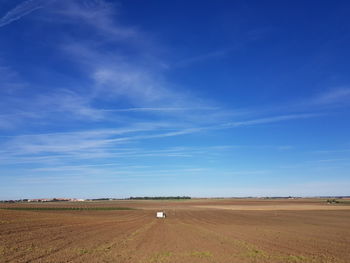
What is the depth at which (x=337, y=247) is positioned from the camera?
25688 millimetres

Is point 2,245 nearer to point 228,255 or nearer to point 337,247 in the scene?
point 228,255

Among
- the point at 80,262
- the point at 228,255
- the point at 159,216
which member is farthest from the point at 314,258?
the point at 159,216

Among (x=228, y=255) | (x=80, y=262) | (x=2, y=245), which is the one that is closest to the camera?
(x=80, y=262)

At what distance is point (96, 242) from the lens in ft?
89.5

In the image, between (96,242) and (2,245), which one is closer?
(2,245)

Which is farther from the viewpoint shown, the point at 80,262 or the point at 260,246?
the point at 260,246

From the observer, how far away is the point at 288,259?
20.1m

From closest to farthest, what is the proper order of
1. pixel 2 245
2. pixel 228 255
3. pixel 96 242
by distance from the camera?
pixel 228 255 < pixel 2 245 < pixel 96 242

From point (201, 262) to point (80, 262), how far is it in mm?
6192

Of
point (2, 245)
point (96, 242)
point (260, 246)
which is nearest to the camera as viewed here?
point (2, 245)

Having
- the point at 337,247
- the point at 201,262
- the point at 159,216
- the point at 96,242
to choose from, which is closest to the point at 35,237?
the point at 96,242

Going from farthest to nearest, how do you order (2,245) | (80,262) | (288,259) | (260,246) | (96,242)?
(96,242), (260,246), (2,245), (288,259), (80,262)

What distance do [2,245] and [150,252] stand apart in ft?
31.4

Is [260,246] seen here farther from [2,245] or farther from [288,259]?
[2,245]
